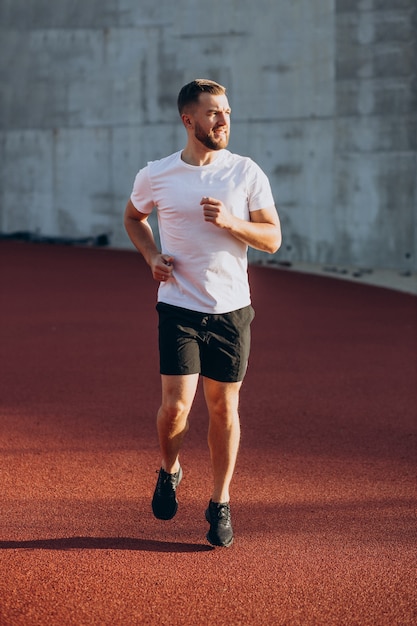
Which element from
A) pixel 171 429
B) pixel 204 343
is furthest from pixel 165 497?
pixel 204 343

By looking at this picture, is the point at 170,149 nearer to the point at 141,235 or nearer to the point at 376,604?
the point at 141,235

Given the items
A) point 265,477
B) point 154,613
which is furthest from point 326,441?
Answer: point 154,613

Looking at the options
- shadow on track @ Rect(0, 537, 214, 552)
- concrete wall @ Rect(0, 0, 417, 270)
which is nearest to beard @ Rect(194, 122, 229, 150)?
shadow on track @ Rect(0, 537, 214, 552)

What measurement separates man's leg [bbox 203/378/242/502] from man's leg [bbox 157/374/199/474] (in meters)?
0.09

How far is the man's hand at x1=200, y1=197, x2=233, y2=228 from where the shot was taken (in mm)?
4320

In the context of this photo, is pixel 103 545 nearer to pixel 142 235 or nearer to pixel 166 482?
pixel 166 482

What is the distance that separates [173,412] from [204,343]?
1.13ft

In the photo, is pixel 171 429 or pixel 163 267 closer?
pixel 163 267

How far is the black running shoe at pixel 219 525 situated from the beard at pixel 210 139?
153 centimetres

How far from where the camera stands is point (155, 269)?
15.1 feet

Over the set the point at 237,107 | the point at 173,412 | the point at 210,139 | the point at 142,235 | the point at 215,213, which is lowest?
the point at 173,412

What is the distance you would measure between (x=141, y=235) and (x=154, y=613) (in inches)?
72.1

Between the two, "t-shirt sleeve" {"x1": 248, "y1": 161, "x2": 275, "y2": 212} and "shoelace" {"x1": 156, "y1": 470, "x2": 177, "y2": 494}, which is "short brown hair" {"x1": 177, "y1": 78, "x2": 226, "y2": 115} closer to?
"t-shirt sleeve" {"x1": 248, "y1": 161, "x2": 275, "y2": 212}

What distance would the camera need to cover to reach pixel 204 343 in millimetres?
4613
